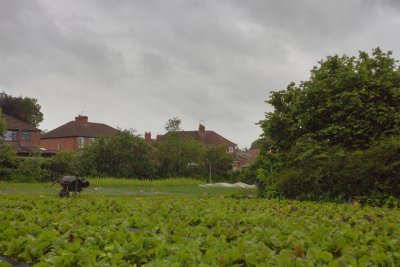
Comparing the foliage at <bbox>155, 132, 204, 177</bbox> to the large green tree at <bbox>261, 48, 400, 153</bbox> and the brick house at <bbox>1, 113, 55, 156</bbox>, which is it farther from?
the brick house at <bbox>1, 113, 55, 156</bbox>

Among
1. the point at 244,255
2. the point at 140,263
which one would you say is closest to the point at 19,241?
the point at 140,263

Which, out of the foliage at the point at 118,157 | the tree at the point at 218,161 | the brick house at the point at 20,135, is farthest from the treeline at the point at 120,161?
the brick house at the point at 20,135

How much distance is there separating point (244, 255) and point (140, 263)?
0.79m

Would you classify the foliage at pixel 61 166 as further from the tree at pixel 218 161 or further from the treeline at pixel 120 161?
the tree at pixel 218 161

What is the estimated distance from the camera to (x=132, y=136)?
37688 millimetres

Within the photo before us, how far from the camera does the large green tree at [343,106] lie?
58.0 feet

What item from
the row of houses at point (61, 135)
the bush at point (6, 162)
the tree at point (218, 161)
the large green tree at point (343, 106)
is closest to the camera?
the large green tree at point (343, 106)

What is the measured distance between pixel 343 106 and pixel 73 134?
2021 inches

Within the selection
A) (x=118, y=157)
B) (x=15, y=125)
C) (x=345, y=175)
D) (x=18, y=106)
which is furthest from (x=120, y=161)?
(x=18, y=106)

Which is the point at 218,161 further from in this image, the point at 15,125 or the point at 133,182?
the point at 15,125

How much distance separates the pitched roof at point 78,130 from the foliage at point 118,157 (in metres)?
27.1

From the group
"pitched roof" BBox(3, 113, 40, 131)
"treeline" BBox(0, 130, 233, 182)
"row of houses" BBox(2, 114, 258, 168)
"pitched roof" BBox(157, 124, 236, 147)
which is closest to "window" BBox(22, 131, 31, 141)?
"row of houses" BBox(2, 114, 258, 168)

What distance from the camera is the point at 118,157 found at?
121 ft

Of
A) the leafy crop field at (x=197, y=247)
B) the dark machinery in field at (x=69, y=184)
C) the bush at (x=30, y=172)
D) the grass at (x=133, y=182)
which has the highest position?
the bush at (x=30, y=172)
